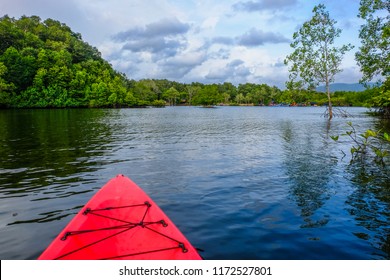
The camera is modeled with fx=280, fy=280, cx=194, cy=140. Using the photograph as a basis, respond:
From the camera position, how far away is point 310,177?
37.4ft

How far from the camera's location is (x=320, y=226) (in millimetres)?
7000

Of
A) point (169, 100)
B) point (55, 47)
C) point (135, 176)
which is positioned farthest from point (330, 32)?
point (169, 100)

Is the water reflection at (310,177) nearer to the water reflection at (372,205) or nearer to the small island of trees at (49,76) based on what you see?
the water reflection at (372,205)

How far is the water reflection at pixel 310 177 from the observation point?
7818mm

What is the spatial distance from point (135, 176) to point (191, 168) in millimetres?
2731

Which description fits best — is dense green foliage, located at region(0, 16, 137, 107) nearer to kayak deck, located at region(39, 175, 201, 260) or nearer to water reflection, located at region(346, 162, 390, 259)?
kayak deck, located at region(39, 175, 201, 260)

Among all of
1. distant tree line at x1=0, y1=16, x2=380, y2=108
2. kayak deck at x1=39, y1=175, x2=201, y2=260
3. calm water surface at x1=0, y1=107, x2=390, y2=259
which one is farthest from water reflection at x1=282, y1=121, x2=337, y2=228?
distant tree line at x1=0, y1=16, x2=380, y2=108

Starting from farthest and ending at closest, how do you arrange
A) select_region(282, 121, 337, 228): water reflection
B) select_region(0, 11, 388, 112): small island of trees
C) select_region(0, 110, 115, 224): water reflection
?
select_region(0, 11, 388, 112): small island of trees, select_region(0, 110, 115, 224): water reflection, select_region(282, 121, 337, 228): water reflection

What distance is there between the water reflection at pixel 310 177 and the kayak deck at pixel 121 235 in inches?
146

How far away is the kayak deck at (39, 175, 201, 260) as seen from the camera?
15.6 feet

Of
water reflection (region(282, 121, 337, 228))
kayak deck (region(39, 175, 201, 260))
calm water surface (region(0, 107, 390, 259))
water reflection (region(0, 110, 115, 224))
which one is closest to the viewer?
kayak deck (region(39, 175, 201, 260))

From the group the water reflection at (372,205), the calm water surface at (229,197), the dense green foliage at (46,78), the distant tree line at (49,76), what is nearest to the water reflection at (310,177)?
the calm water surface at (229,197)

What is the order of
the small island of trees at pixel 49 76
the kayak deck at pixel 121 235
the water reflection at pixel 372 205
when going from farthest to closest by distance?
the small island of trees at pixel 49 76, the water reflection at pixel 372 205, the kayak deck at pixel 121 235

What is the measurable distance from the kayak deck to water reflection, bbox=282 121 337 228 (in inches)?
146
